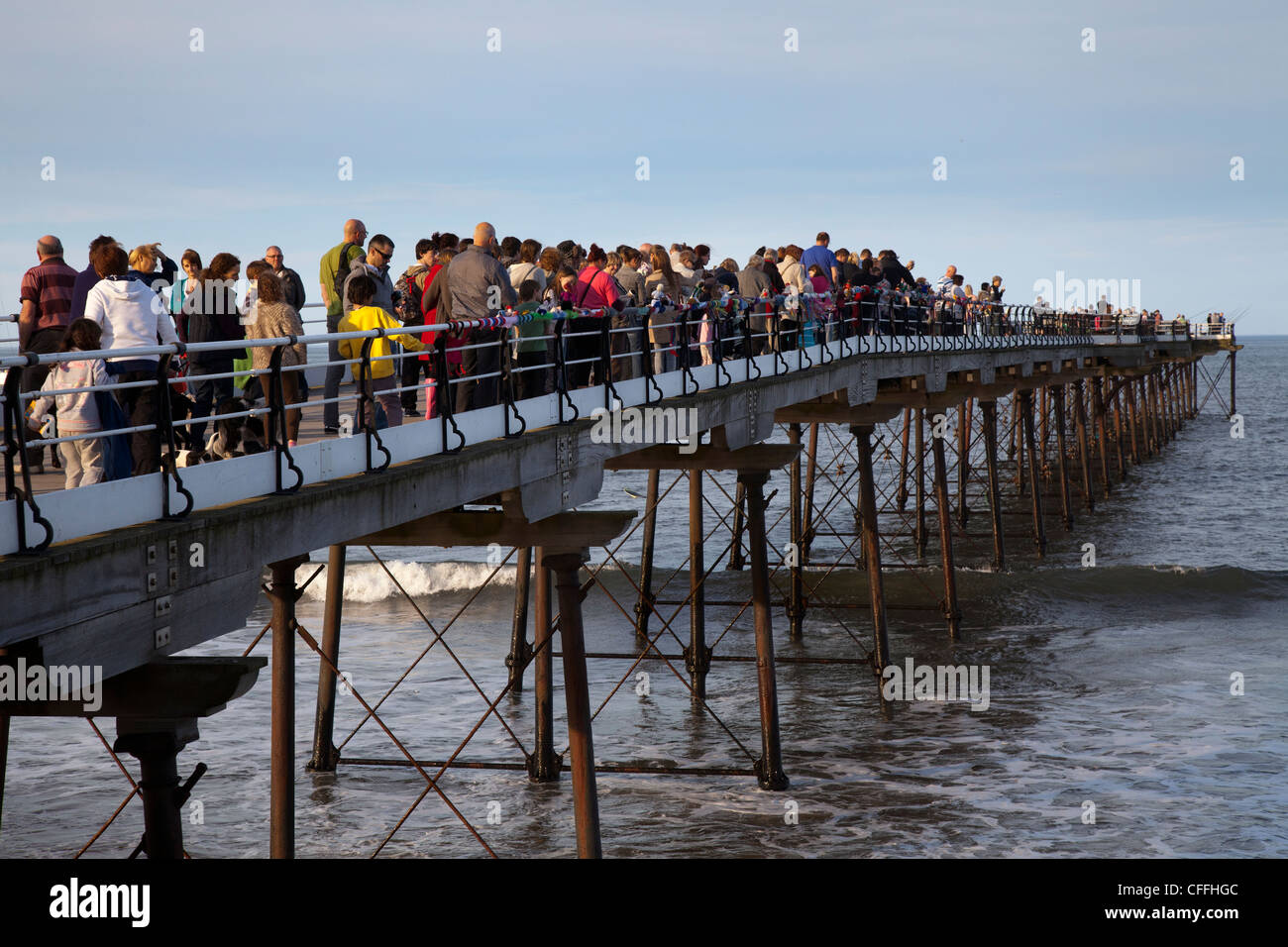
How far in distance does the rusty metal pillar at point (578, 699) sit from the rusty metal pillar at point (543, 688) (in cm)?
198

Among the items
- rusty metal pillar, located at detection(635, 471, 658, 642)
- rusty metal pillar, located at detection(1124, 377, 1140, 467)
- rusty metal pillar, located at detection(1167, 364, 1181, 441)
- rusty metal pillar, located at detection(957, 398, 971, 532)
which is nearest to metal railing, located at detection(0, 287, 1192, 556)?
rusty metal pillar, located at detection(635, 471, 658, 642)

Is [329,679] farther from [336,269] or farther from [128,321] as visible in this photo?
[128,321]

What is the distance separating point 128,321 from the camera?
7.48 meters

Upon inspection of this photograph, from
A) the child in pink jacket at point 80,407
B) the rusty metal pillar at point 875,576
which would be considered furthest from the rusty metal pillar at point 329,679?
the child in pink jacket at point 80,407

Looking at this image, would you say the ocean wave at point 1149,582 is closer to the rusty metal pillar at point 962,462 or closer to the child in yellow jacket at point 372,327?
the rusty metal pillar at point 962,462

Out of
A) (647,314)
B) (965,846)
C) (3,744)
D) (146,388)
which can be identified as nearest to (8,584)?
(3,744)

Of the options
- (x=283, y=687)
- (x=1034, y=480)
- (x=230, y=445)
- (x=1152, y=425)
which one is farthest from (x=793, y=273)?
(x=1152, y=425)

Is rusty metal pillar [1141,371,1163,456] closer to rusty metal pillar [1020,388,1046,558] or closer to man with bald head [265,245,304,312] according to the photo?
rusty metal pillar [1020,388,1046,558]

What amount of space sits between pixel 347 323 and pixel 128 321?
222 cm
